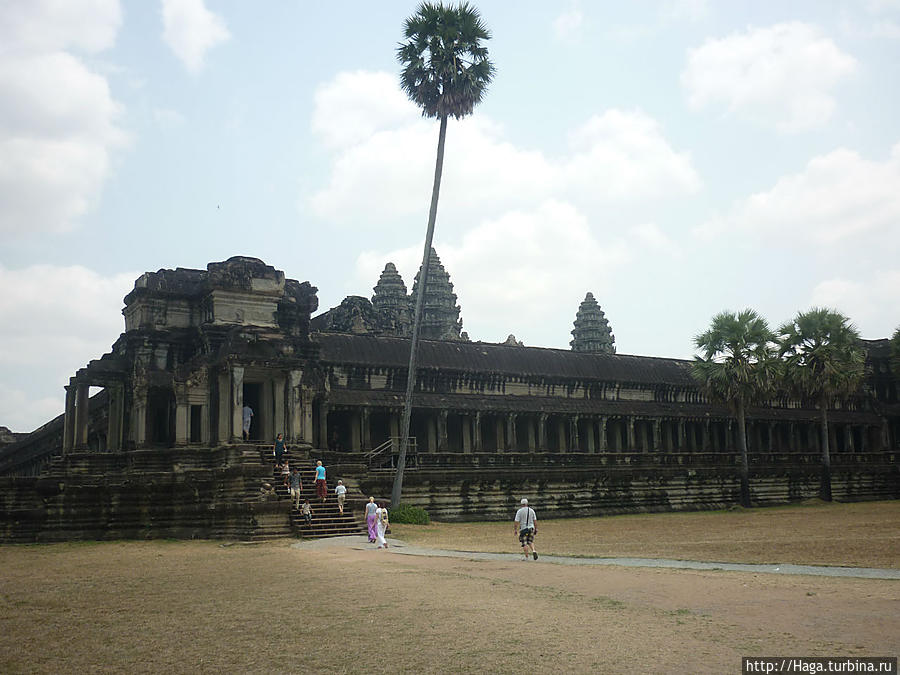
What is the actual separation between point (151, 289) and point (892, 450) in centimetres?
5103

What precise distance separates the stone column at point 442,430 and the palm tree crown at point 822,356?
20.0 meters

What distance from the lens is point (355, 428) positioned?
40.2 m

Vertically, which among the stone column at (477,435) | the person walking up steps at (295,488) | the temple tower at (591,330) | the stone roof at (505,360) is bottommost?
the person walking up steps at (295,488)

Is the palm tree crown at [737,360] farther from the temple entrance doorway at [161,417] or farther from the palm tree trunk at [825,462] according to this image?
the temple entrance doorway at [161,417]

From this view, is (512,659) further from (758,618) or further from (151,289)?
(151,289)

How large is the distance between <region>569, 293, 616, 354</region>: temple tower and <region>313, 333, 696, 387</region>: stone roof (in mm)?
28606

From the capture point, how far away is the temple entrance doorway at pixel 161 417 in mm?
33250

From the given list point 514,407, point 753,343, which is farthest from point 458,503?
point 753,343

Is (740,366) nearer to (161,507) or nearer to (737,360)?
(737,360)

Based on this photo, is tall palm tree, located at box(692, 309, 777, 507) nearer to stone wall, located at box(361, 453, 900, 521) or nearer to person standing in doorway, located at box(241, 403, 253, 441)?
stone wall, located at box(361, 453, 900, 521)

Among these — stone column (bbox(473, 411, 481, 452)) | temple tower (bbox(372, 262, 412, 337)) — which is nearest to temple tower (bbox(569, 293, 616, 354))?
temple tower (bbox(372, 262, 412, 337))

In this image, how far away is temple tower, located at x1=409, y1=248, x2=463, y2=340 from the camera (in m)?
73.9

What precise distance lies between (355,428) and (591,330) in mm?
49483

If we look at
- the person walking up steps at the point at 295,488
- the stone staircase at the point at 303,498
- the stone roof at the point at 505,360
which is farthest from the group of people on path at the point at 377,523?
the stone roof at the point at 505,360
